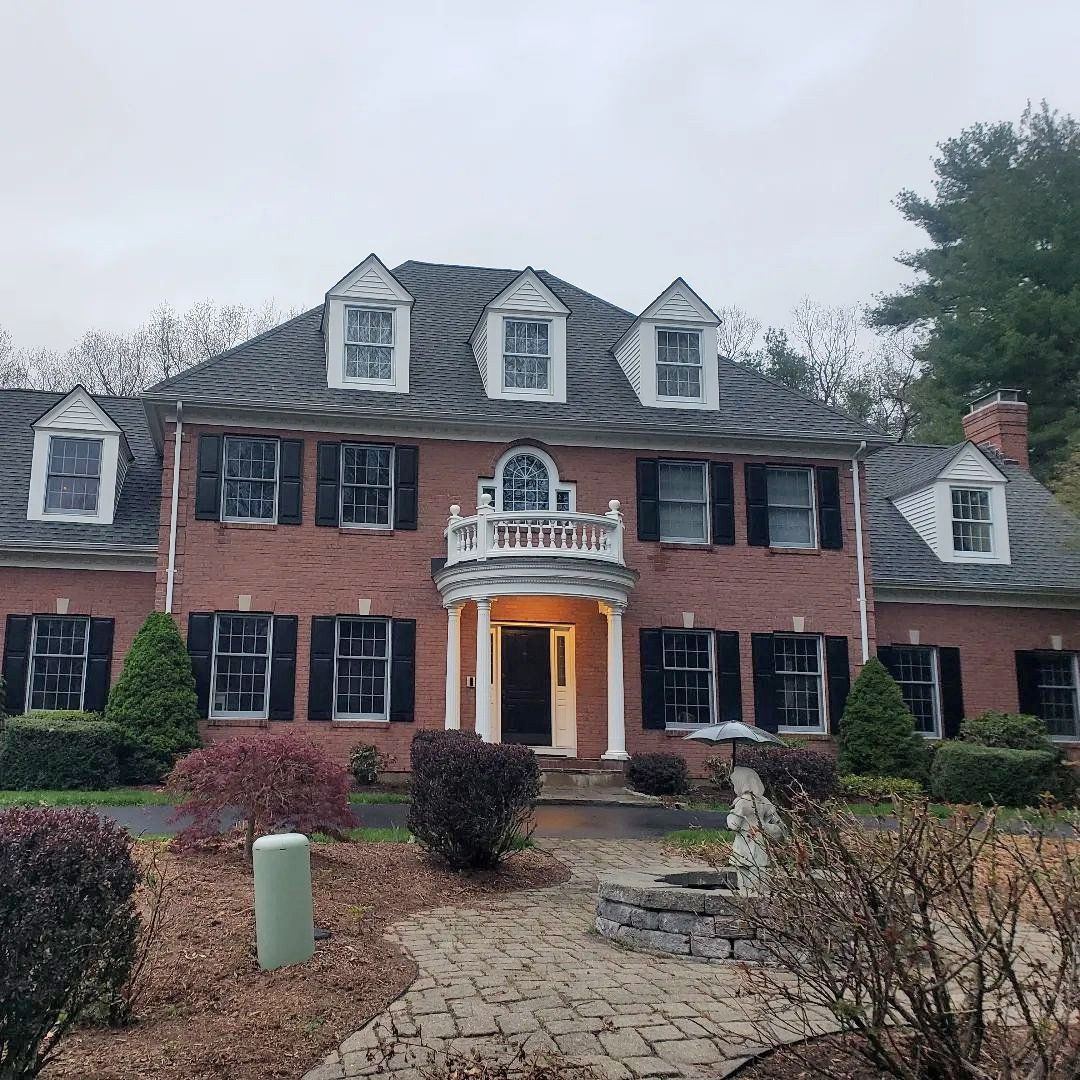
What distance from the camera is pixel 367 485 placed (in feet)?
62.8

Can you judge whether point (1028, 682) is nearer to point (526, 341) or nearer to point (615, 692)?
point (615, 692)

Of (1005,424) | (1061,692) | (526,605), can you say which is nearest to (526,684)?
(526,605)

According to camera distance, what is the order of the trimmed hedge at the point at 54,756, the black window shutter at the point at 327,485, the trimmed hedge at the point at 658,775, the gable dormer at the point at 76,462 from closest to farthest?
the trimmed hedge at the point at 54,756 < the trimmed hedge at the point at 658,775 < the black window shutter at the point at 327,485 < the gable dormer at the point at 76,462

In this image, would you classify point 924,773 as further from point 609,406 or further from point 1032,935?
point 1032,935

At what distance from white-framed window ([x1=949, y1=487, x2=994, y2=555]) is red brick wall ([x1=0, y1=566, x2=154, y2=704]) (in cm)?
1684

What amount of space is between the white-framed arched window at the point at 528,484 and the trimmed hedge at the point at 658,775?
196 inches

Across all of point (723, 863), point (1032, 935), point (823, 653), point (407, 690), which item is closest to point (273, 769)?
point (723, 863)

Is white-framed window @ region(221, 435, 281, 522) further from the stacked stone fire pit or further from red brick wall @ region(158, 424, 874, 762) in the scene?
the stacked stone fire pit

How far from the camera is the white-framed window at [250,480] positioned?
61.1ft

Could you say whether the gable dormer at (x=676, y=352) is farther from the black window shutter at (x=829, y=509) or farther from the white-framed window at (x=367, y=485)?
the white-framed window at (x=367, y=485)

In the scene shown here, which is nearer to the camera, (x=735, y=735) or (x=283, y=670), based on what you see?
(x=735, y=735)

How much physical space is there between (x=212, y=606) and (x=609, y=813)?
316 inches

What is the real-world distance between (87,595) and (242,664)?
3.26 m

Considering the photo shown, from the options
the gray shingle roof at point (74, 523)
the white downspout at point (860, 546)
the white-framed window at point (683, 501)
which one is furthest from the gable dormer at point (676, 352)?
the gray shingle roof at point (74, 523)
